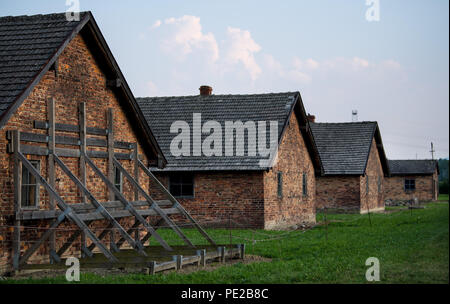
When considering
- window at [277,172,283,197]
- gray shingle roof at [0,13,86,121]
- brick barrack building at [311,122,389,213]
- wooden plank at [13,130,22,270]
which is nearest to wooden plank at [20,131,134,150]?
wooden plank at [13,130,22,270]

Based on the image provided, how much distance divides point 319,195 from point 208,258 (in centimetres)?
2537

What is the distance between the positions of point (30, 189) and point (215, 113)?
50.8 ft

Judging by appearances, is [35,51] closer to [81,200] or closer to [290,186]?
[81,200]

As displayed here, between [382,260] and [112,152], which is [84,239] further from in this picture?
[382,260]

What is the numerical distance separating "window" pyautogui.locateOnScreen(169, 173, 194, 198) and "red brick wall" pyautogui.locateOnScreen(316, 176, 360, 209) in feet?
47.4

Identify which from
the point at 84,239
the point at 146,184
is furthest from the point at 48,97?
the point at 146,184

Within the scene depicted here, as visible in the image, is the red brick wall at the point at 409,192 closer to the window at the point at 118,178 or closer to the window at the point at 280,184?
the window at the point at 280,184

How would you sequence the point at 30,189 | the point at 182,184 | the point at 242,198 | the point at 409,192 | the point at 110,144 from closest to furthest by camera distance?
the point at 30,189 < the point at 110,144 < the point at 242,198 < the point at 182,184 < the point at 409,192

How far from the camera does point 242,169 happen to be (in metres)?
26.4

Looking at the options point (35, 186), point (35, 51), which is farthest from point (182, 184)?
point (35, 51)

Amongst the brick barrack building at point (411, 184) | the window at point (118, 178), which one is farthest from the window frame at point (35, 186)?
the brick barrack building at point (411, 184)

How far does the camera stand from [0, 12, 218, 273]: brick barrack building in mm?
14375

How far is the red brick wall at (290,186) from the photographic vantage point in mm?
27484

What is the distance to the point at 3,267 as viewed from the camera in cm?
1415
